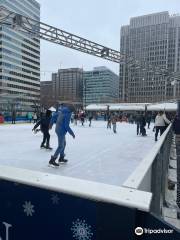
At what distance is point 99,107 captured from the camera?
49.0 m

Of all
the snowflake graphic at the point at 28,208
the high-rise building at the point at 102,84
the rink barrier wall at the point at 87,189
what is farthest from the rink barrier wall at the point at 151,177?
the high-rise building at the point at 102,84

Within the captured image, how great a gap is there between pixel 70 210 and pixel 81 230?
0.10 metres

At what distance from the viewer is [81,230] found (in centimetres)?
113

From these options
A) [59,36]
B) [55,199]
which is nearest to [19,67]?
[59,36]

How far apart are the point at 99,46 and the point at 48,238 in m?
12.9

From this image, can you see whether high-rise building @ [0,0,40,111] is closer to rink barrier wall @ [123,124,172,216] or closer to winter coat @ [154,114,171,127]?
winter coat @ [154,114,171,127]

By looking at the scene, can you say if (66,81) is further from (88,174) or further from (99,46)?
(88,174)

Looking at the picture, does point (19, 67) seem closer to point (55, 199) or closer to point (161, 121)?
point (161, 121)

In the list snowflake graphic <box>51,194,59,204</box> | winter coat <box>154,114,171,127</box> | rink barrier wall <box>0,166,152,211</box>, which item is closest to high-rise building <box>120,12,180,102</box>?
winter coat <box>154,114,171,127</box>

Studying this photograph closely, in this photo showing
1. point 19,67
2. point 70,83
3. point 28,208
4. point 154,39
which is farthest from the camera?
point 19,67

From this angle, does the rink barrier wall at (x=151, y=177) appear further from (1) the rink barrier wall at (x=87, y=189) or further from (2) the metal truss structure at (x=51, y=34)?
(2) the metal truss structure at (x=51, y=34)

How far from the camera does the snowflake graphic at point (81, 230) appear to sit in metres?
1.12

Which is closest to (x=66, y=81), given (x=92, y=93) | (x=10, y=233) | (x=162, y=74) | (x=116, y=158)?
(x=92, y=93)

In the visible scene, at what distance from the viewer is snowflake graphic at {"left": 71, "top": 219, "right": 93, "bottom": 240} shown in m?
1.12
